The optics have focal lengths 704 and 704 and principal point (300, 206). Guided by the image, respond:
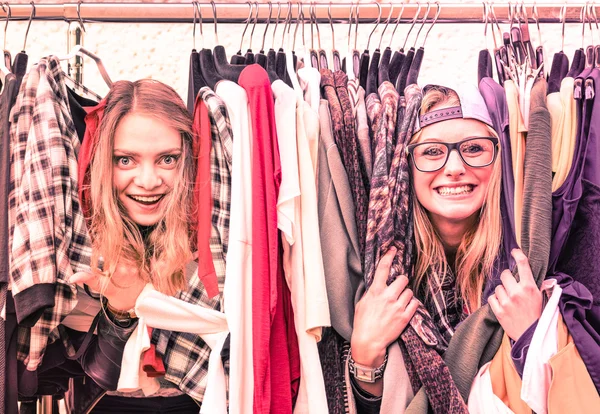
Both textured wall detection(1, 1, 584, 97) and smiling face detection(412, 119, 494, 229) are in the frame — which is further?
textured wall detection(1, 1, 584, 97)

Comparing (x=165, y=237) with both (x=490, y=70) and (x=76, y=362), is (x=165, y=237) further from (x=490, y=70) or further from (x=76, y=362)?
(x=490, y=70)

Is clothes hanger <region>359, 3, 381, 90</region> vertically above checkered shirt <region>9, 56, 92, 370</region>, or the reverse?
clothes hanger <region>359, 3, 381, 90</region>

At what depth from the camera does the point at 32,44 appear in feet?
7.97

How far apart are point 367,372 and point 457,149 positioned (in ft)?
1.73

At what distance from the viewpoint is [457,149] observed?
5.14ft

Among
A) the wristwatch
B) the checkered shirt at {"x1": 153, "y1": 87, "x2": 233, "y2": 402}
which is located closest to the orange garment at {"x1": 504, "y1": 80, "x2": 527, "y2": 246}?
the wristwatch

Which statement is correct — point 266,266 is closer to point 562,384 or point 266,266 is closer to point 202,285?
point 202,285

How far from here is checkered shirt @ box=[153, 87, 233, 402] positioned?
1.50 m

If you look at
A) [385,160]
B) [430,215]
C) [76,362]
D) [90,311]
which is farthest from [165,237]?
[430,215]

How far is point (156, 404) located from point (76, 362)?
23 centimetres

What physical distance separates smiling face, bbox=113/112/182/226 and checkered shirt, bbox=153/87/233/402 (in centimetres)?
11

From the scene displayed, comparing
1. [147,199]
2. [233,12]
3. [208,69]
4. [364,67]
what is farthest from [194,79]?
[364,67]

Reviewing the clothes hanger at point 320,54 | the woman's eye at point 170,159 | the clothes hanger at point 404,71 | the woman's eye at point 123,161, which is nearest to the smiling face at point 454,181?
the clothes hanger at point 404,71

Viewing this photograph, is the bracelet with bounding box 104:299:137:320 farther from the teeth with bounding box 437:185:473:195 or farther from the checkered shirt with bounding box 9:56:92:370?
the teeth with bounding box 437:185:473:195
